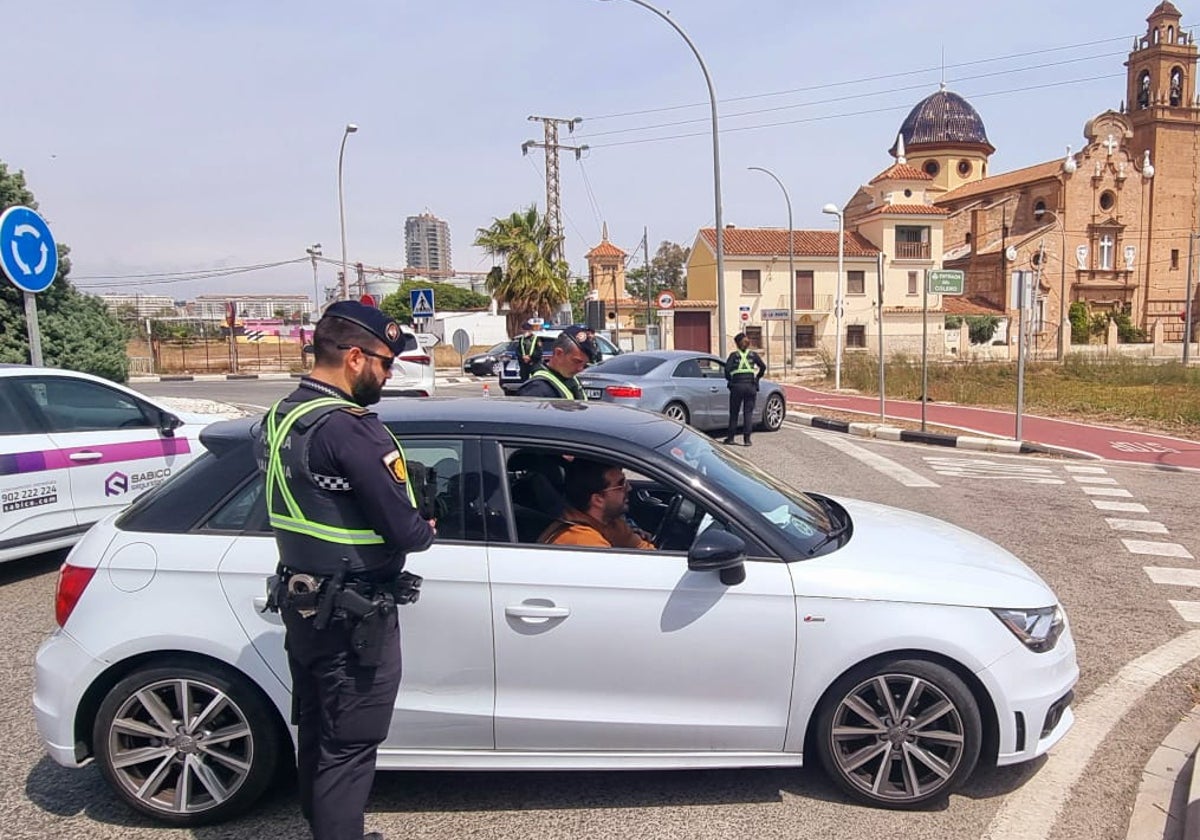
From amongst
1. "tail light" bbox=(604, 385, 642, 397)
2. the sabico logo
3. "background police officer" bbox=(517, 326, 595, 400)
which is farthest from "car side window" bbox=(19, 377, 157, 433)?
"tail light" bbox=(604, 385, 642, 397)

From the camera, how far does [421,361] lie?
16.6 metres

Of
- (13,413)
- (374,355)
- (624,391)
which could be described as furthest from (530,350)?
(374,355)

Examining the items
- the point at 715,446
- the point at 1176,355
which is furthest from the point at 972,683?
the point at 1176,355

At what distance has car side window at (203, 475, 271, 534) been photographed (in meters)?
3.12

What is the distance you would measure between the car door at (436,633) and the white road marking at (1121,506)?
26.1 ft

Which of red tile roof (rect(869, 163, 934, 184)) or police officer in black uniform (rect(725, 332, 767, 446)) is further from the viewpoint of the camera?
red tile roof (rect(869, 163, 934, 184))

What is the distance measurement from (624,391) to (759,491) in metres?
8.74

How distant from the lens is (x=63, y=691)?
3.01m

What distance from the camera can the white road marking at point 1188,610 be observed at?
5.36 metres

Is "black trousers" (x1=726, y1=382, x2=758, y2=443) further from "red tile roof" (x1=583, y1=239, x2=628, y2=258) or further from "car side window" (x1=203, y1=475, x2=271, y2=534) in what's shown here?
"red tile roof" (x1=583, y1=239, x2=628, y2=258)

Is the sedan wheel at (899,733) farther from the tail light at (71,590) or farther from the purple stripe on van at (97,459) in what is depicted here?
the purple stripe on van at (97,459)

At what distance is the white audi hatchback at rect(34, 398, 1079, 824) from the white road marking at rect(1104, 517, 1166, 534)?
5514 millimetres

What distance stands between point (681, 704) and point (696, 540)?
631mm

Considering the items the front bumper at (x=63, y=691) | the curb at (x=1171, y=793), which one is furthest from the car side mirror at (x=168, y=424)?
the curb at (x=1171, y=793)
